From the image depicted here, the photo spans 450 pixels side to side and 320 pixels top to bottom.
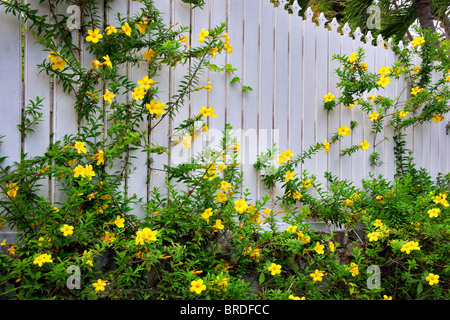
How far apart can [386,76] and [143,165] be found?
1937 millimetres

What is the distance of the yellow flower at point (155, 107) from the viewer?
169cm

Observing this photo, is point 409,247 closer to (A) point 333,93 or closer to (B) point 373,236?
(B) point 373,236

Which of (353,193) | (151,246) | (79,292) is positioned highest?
(353,193)

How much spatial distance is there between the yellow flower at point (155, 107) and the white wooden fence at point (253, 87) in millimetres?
160

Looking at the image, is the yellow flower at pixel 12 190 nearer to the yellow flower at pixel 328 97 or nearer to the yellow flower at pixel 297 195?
the yellow flower at pixel 297 195

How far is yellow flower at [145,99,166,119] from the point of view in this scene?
1692 mm

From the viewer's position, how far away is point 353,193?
234 cm

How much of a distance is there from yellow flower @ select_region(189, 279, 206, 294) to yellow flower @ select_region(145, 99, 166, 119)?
0.82 metres

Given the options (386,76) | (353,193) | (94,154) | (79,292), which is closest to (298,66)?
(386,76)

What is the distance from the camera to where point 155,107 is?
67.2 inches

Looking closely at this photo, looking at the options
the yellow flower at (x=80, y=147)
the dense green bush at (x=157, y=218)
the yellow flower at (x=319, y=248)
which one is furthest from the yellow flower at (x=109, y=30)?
the yellow flower at (x=319, y=248)

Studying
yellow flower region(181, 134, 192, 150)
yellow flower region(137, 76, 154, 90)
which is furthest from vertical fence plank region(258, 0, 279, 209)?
yellow flower region(137, 76, 154, 90)

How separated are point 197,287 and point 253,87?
130 cm
